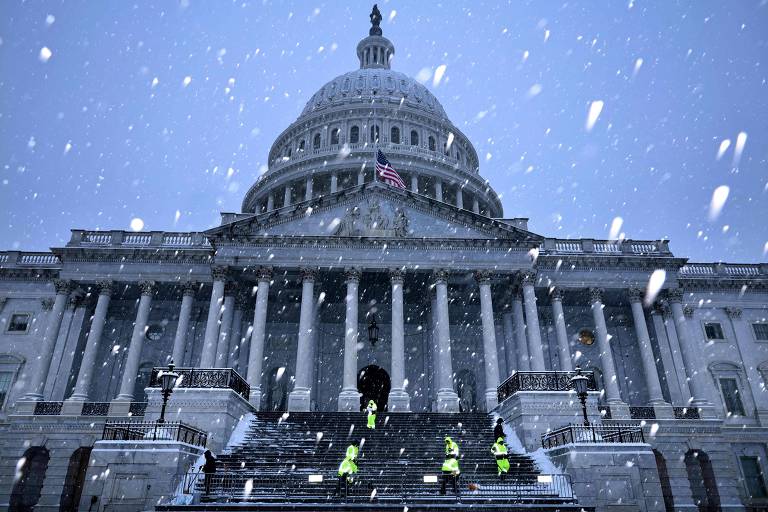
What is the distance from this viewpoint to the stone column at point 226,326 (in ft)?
109

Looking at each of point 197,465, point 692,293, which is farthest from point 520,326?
point 197,465

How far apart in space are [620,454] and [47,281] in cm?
3739

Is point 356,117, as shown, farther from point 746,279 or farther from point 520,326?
point 746,279

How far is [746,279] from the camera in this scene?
41312mm

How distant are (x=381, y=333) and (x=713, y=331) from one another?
23.6 meters

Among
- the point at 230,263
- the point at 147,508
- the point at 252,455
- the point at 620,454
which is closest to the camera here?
the point at 147,508

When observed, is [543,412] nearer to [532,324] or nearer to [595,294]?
[532,324]

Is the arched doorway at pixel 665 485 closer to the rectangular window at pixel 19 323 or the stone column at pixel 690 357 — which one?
the stone column at pixel 690 357

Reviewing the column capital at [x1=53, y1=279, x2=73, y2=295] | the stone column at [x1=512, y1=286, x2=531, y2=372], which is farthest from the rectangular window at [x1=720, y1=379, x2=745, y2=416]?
the column capital at [x1=53, y1=279, x2=73, y2=295]

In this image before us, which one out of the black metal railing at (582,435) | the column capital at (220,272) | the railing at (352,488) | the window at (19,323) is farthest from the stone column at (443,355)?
the window at (19,323)

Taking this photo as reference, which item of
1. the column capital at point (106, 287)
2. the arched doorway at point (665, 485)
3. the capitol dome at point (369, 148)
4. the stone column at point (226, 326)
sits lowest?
the arched doorway at point (665, 485)

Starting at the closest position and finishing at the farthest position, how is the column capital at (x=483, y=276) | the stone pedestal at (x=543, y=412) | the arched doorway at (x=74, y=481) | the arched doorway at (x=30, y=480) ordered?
the stone pedestal at (x=543, y=412)
the arched doorway at (x=74, y=481)
the arched doorway at (x=30, y=480)
the column capital at (x=483, y=276)

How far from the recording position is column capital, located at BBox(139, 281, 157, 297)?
3644cm

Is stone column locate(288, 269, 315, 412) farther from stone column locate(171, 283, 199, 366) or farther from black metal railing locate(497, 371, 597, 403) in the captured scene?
black metal railing locate(497, 371, 597, 403)
